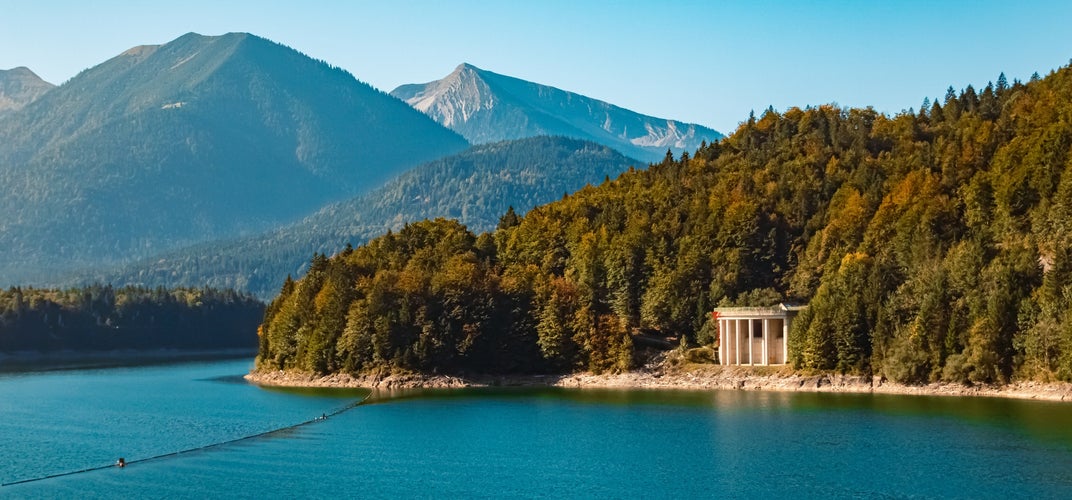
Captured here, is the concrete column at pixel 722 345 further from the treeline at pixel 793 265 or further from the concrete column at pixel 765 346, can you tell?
the concrete column at pixel 765 346

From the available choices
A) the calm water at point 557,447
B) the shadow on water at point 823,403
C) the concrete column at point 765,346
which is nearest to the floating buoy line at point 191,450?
the calm water at point 557,447

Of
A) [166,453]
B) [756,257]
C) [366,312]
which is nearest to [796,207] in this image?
[756,257]

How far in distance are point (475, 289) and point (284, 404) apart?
29.7m

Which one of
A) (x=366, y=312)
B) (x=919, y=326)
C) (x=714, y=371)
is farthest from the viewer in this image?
(x=366, y=312)

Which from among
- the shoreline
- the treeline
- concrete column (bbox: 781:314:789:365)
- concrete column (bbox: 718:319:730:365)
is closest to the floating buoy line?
the shoreline

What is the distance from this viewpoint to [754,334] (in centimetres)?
13038

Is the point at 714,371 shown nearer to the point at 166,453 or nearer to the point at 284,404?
the point at 284,404

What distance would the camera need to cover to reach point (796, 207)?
482 feet

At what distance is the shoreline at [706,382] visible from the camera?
109 meters

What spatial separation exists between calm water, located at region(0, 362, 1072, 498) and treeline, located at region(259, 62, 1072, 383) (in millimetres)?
8822

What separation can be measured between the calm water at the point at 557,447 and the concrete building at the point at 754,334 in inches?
482

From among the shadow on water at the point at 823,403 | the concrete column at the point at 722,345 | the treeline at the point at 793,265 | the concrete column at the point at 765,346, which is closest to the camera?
the shadow on water at the point at 823,403

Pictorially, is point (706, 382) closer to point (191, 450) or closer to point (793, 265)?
point (793, 265)

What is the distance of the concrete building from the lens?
12838cm
